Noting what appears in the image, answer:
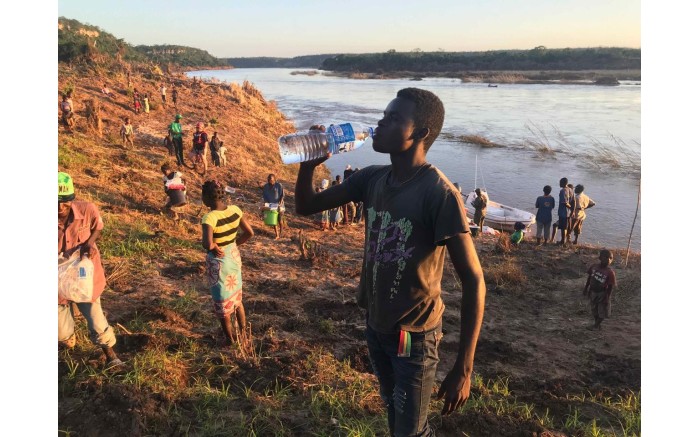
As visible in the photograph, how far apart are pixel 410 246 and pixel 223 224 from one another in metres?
2.35

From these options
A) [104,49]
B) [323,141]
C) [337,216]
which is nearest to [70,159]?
[337,216]

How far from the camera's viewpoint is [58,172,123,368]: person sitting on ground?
312 centimetres

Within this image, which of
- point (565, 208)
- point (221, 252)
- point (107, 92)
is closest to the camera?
point (221, 252)

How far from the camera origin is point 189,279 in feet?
19.6

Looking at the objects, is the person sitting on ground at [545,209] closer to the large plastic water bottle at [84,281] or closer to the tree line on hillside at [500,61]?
the large plastic water bottle at [84,281]

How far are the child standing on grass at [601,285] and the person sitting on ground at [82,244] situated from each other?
573cm

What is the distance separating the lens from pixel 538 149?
90.9 feet

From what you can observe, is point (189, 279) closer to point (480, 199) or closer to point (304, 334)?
point (304, 334)

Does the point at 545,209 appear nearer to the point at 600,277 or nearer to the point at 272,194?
the point at 600,277

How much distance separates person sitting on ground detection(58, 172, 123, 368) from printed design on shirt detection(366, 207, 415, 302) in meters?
2.25

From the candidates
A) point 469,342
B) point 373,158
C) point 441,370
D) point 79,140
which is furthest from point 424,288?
point 373,158

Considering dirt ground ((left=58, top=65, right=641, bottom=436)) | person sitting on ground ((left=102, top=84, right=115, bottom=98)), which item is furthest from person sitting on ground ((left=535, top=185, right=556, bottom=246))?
person sitting on ground ((left=102, top=84, right=115, bottom=98))

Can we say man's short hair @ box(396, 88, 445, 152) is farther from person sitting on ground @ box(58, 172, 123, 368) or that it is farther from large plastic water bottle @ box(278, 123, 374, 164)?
person sitting on ground @ box(58, 172, 123, 368)

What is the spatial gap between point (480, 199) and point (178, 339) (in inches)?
353
